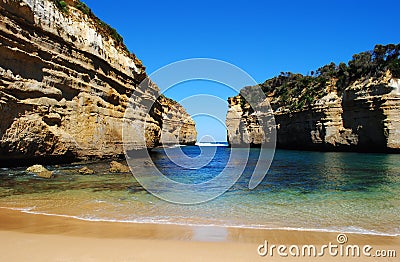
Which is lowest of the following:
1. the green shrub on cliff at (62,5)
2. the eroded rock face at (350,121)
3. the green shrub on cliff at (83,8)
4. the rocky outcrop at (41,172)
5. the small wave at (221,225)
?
the small wave at (221,225)

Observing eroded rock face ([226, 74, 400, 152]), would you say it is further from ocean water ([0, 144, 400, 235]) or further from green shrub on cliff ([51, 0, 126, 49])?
green shrub on cliff ([51, 0, 126, 49])

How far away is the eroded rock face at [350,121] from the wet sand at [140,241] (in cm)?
2849

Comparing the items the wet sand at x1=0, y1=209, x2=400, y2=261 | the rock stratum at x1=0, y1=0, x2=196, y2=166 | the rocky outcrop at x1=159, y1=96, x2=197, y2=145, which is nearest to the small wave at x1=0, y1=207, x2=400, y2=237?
the wet sand at x1=0, y1=209, x2=400, y2=261

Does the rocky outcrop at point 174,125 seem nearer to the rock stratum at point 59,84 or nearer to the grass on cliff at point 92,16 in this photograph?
the grass on cliff at point 92,16

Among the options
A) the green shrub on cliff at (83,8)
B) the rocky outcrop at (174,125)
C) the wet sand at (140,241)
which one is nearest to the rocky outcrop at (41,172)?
the wet sand at (140,241)

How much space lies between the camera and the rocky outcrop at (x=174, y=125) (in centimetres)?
6100

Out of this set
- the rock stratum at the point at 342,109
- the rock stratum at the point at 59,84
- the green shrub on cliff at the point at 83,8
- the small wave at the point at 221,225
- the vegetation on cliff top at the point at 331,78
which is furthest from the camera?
the vegetation on cliff top at the point at 331,78

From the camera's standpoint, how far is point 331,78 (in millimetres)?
37375

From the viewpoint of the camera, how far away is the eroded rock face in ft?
93.1

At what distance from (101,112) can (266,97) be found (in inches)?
1558

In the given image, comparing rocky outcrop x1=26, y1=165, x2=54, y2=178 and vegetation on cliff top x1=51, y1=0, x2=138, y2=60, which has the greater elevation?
vegetation on cliff top x1=51, y1=0, x2=138, y2=60

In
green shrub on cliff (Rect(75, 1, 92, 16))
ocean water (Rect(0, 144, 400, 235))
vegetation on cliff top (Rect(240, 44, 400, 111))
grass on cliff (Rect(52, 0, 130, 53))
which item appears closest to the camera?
ocean water (Rect(0, 144, 400, 235))

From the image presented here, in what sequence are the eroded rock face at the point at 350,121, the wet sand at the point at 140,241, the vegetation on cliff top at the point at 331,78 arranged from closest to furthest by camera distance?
the wet sand at the point at 140,241 < the eroded rock face at the point at 350,121 < the vegetation on cliff top at the point at 331,78

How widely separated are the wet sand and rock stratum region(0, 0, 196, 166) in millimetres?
9429
